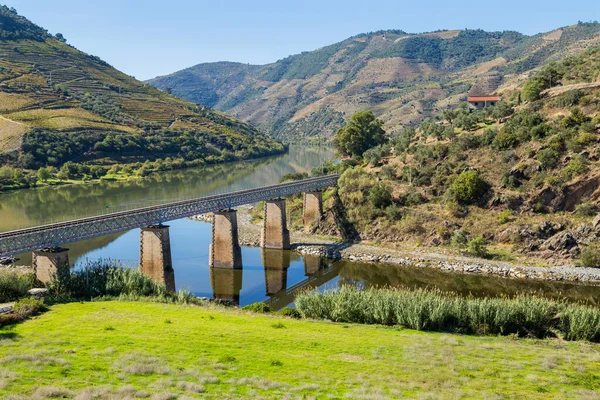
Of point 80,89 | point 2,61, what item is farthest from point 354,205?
point 2,61

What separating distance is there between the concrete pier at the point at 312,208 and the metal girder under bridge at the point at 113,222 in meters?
5.83

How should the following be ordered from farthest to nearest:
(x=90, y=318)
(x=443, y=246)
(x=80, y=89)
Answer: (x=80, y=89) → (x=443, y=246) → (x=90, y=318)

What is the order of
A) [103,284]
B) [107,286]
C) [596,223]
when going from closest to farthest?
[107,286]
[103,284]
[596,223]

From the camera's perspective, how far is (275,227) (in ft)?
197

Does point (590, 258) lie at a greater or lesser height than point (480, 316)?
lesser

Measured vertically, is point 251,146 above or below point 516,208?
above

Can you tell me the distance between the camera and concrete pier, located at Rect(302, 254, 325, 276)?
5297cm

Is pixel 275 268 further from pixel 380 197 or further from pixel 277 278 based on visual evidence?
pixel 380 197

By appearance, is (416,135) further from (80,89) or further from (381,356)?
(80,89)

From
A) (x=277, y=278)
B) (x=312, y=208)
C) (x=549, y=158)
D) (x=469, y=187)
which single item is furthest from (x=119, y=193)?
(x=549, y=158)

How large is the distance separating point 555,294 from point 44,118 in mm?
128195

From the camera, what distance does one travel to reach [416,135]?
273 ft

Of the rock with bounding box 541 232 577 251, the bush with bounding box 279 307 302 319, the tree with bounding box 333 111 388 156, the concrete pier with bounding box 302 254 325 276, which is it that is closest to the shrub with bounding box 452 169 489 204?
the rock with bounding box 541 232 577 251

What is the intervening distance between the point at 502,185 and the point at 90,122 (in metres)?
114
